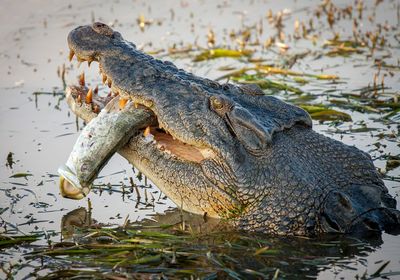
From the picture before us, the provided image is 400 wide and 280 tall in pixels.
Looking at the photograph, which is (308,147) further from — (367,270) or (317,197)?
(367,270)

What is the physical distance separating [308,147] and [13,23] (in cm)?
787

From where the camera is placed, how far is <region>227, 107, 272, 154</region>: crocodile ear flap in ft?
17.8

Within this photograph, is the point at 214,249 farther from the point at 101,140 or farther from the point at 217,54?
the point at 217,54

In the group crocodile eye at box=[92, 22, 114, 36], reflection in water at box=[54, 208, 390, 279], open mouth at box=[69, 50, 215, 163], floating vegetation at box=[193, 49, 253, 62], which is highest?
crocodile eye at box=[92, 22, 114, 36]

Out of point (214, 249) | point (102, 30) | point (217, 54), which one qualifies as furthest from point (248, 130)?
point (217, 54)

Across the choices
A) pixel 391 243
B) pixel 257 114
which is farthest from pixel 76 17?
pixel 391 243

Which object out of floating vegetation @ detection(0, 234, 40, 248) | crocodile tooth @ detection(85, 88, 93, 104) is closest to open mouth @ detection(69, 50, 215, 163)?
crocodile tooth @ detection(85, 88, 93, 104)

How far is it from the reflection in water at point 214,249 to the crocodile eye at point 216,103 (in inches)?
31.8

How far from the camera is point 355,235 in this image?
543 centimetres

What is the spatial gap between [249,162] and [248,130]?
0.23 metres

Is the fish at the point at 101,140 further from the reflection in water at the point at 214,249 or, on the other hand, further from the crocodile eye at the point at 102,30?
the crocodile eye at the point at 102,30

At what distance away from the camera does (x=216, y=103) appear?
5.51 metres

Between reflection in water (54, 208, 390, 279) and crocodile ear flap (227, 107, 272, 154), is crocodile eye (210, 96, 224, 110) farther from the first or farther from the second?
reflection in water (54, 208, 390, 279)

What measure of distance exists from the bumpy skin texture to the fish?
0.11 meters
